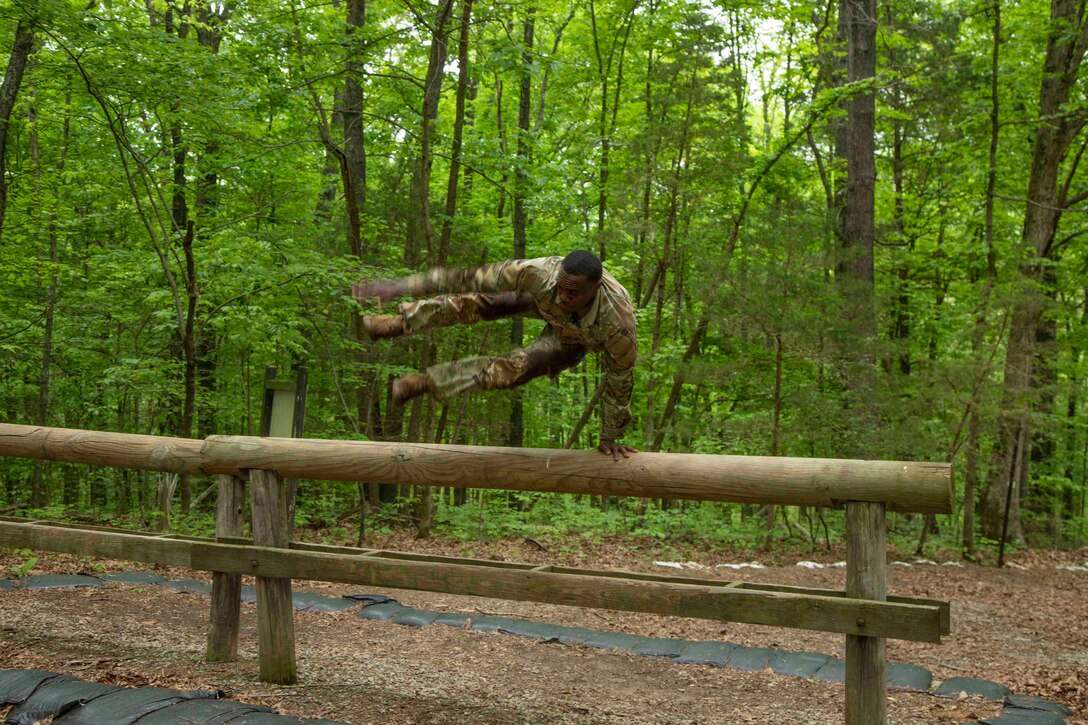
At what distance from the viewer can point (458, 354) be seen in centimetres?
1335

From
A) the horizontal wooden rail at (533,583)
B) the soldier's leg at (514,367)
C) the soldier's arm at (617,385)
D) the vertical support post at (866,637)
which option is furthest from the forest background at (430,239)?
the vertical support post at (866,637)

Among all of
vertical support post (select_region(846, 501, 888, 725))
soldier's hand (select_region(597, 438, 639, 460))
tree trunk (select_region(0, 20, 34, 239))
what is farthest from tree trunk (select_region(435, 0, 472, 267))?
vertical support post (select_region(846, 501, 888, 725))

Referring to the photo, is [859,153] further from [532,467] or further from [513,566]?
[513,566]

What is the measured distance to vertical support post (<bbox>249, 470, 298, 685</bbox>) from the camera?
541 cm

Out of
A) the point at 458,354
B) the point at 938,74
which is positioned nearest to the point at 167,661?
the point at 458,354

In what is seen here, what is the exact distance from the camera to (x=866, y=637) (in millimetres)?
4266

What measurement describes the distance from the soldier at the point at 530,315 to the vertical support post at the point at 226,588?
144cm

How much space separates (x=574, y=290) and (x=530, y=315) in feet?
2.46

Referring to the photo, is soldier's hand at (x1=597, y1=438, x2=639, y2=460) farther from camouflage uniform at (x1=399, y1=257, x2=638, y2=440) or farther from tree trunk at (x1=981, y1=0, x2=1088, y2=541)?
tree trunk at (x1=981, y1=0, x2=1088, y2=541)

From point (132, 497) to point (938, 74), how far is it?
16.8 meters

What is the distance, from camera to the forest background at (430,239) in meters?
10.6

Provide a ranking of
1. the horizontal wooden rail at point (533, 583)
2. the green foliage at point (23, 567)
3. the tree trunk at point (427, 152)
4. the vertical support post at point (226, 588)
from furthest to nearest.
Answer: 1. the tree trunk at point (427, 152)
2. the green foliage at point (23, 567)
3. the vertical support post at point (226, 588)
4. the horizontal wooden rail at point (533, 583)

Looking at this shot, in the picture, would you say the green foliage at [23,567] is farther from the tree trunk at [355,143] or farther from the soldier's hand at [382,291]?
the tree trunk at [355,143]

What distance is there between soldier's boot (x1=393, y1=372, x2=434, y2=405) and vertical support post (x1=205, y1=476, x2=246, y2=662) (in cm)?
137
